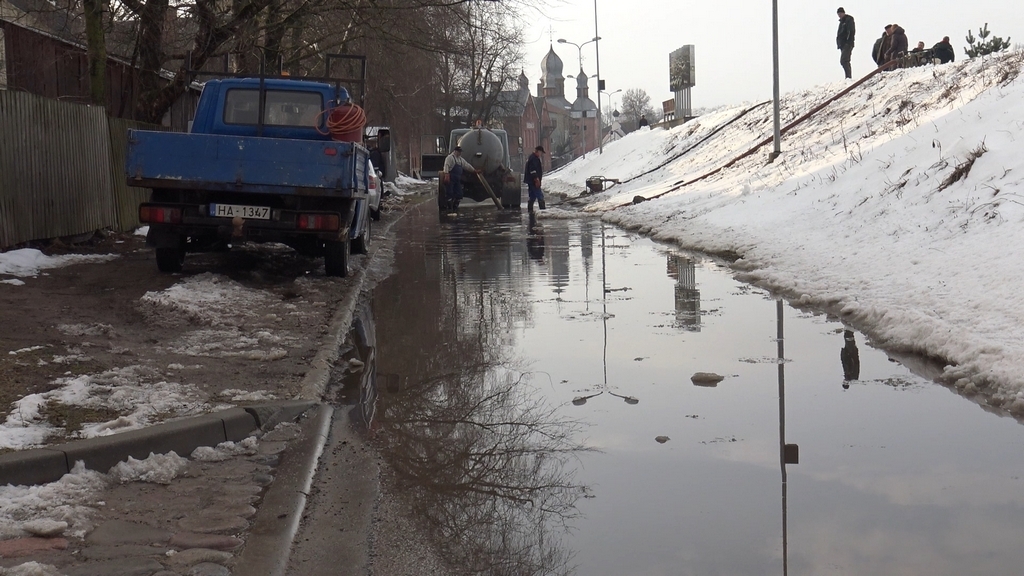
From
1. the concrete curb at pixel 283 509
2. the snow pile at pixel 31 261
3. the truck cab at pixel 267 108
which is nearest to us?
the concrete curb at pixel 283 509

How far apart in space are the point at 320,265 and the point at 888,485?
9753 mm

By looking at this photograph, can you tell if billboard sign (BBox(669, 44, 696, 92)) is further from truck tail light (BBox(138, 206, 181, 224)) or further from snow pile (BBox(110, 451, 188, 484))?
snow pile (BBox(110, 451, 188, 484))

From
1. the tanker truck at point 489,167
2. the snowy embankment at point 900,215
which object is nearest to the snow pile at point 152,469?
the snowy embankment at point 900,215

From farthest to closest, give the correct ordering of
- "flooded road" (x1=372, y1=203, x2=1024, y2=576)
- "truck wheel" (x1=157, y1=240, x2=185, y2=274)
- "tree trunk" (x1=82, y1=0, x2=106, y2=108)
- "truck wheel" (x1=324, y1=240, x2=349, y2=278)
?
"tree trunk" (x1=82, y1=0, x2=106, y2=108) < "truck wheel" (x1=324, y1=240, x2=349, y2=278) < "truck wheel" (x1=157, y1=240, x2=185, y2=274) < "flooded road" (x1=372, y1=203, x2=1024, y2=576)

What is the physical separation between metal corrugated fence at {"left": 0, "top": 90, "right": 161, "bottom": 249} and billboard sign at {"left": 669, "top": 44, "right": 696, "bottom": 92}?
4319 centimetres

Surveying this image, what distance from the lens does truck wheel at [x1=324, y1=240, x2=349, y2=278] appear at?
1161 cm

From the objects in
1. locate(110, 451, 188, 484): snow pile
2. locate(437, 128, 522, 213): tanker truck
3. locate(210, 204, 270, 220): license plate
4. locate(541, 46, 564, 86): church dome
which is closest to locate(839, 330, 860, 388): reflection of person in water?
locate(110, 451, 188, 484): snow pile

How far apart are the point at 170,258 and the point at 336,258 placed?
1816 mm

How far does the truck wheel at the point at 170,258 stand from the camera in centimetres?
1144

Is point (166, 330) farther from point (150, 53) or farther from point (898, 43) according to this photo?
point (898, 43)

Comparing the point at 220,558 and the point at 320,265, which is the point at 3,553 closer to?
the point at 220,558

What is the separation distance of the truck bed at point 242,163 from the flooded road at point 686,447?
184cm

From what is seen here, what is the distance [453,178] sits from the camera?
2655 cm

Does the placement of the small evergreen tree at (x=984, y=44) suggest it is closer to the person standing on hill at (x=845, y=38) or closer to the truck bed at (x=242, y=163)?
the person standing on hill at (x=845, y=38)
